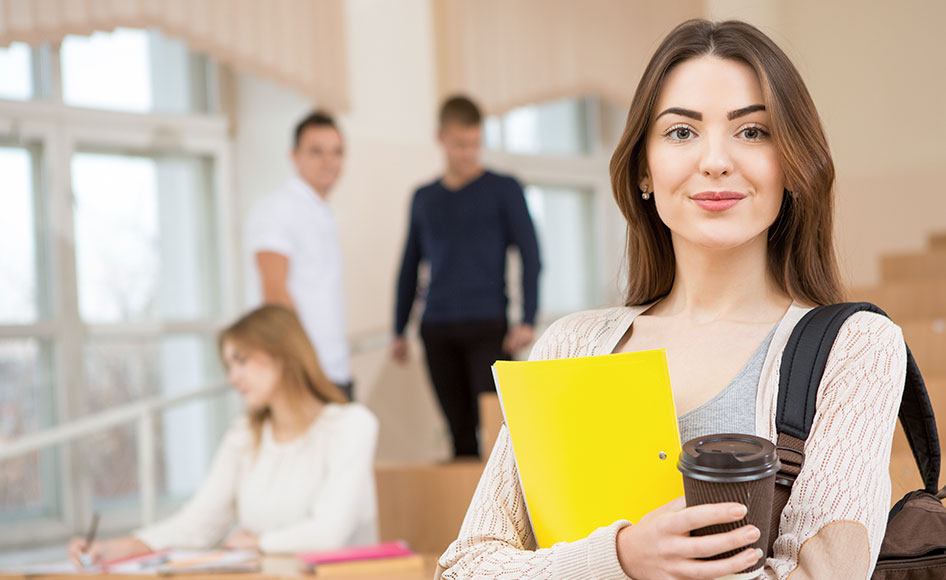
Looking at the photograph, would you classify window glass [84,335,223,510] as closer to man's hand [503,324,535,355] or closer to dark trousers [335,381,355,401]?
dark trousers [335,381,355,401]

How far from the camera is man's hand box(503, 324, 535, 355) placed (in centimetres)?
373

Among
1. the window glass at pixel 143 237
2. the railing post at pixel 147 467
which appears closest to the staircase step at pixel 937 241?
the window glass at pixel 143 237

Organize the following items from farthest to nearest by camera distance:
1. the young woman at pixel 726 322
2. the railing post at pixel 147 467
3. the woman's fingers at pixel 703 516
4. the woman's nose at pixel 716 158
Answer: the railing post at pixel 147 467
the woman's nose at pixel 716 158
the young woman at pixel 726 322
the woman's fingers at pixel 703 516

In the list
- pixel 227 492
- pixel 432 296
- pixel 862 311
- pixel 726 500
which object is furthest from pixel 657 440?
pixel 432 296

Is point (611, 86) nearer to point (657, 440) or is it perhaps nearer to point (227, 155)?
point (227, 155)

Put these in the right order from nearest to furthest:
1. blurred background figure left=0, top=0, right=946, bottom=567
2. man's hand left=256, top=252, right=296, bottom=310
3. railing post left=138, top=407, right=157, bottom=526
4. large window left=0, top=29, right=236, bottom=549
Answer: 1. railing post left=138, top=407, right=157, bottom=526
2. man's hand left=256, top=252, right=296, bottom=310
3. blurred background figure left=0, top=0, right=946, bottom=567
4. large window left=0, top=29, right=236, bottom=549

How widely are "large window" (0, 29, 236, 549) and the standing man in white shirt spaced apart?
3.11 feet

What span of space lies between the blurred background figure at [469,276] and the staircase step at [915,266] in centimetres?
213

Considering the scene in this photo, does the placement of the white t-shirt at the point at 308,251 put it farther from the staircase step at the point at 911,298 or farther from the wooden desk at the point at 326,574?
the staircase step at the point at 911,298

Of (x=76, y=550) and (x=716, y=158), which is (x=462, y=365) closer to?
(x=76, y=550)

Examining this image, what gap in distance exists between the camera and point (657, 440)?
0.99 meters

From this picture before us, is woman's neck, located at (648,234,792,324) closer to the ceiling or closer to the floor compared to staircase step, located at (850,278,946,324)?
closer to the ceiling

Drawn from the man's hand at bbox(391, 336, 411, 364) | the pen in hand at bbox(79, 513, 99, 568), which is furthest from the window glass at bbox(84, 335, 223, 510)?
the pen in hand at bbox(79, 513, 99, 568)

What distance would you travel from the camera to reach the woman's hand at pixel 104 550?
2379 millimetres
